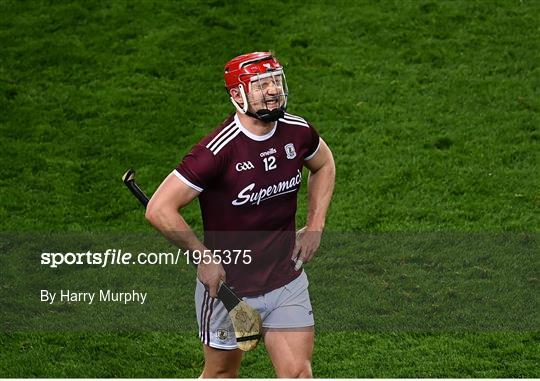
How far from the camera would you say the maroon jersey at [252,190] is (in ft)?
22.6

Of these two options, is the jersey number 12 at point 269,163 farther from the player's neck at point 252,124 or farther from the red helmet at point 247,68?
the red helmet at point 247,68

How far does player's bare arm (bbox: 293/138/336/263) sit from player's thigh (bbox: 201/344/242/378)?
2.42ft

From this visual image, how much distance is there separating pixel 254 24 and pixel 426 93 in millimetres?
2699

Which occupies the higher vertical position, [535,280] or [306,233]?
[306,233]

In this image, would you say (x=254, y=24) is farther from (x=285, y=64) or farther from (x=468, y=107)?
(x=468, y=107)

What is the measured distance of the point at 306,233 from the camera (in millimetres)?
7508

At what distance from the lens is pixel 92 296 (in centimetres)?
997

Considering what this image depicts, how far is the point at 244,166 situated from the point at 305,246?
0.78 meters

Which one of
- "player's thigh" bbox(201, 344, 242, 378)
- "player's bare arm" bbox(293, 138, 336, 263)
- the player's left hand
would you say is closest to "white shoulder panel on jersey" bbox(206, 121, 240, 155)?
"player's bare arm" bbox(293, 138, 336, 263)

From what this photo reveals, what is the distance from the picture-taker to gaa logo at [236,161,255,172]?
6.93 m

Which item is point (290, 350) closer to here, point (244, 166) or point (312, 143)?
point (244, 166)

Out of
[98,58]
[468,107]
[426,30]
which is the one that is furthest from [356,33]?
[98,58]
